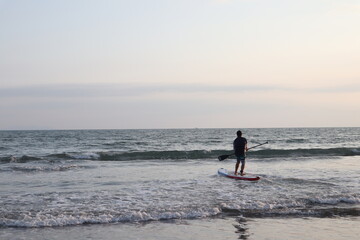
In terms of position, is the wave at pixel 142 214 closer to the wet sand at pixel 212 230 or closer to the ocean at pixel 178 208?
the ocean at pixel 178 208

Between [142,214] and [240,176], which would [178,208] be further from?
[240,176]

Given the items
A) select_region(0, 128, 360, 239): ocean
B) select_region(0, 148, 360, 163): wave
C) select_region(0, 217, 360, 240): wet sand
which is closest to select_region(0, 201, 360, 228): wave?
select_region(0, 128, 360, 239): ocean

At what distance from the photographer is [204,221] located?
8.96 metres

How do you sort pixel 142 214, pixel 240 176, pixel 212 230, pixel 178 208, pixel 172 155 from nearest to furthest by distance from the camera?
1. pixel 212 230
2. pixel 142 214
3. pixel 178 208
4. pixel 240 176
5. pixel 172 155

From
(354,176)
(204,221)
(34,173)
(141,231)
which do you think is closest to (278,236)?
(204,221)

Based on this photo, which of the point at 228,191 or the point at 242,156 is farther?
the point at 242,156

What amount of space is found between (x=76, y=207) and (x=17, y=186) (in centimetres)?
488

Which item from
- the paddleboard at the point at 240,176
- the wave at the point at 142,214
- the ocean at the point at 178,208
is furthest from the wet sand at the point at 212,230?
the paddleboard at the point at 240,176

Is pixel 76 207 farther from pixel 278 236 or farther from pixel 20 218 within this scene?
pixel 278 236

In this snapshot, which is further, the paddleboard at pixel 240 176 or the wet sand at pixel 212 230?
the paddleboard at pixel 240 176

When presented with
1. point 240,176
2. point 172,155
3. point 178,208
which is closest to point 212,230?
point 178,208

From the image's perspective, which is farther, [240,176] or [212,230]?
[240,176]

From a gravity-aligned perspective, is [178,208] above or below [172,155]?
above

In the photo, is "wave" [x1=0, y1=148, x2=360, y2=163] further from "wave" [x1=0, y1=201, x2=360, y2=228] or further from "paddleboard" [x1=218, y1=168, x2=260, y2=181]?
"wave" [x1=0, y1=201, x2=360, y2=228]
